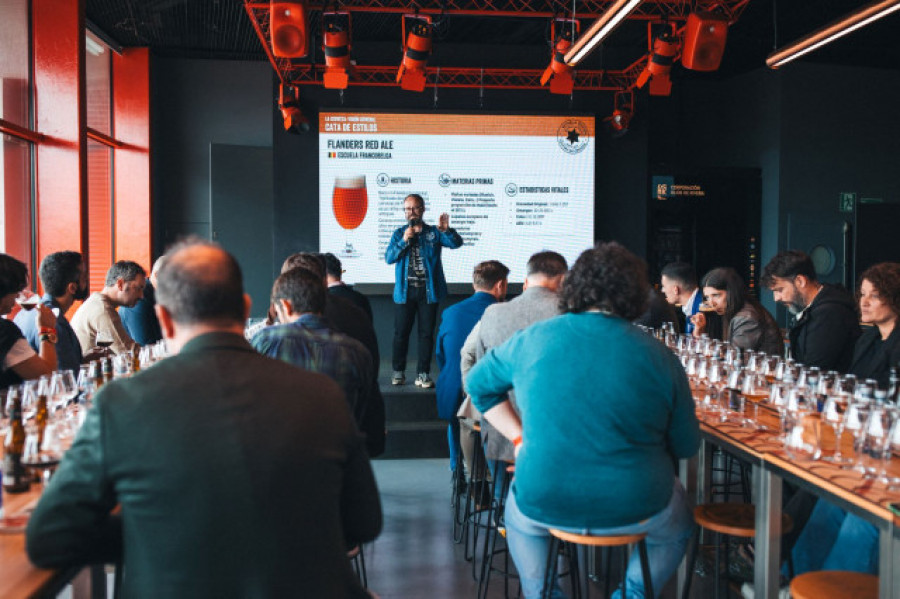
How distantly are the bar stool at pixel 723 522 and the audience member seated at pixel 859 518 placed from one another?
186mm

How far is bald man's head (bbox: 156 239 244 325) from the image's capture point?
5.13ft

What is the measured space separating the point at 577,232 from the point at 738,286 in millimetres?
4127

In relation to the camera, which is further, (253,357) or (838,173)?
(838,173)

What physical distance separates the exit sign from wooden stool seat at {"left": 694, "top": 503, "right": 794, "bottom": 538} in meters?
8.03

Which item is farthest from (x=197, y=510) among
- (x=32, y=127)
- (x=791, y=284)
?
(x=32, y=127)

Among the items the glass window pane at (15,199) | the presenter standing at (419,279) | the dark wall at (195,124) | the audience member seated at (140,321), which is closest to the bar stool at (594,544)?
the audience member seated at (140,321)

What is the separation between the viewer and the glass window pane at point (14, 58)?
22.4 ft

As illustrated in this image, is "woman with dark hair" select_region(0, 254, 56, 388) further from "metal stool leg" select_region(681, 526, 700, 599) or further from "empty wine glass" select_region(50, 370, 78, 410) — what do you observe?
"metal stool leg" select_region(681, 526, 700, 599)

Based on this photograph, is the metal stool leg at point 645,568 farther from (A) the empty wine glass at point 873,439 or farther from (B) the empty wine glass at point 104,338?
(B) the empty wine glass at point 104,338

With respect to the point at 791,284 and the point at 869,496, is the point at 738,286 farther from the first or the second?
the point at 869,496

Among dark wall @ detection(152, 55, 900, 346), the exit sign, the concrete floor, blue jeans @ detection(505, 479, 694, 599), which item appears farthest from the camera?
the exit sign

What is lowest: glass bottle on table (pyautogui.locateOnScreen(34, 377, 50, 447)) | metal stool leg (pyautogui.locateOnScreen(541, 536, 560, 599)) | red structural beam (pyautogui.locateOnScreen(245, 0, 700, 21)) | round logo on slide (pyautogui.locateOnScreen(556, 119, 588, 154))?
metal stool leg (pyautogui.locateOnScreen(541, 536, 560, 599))

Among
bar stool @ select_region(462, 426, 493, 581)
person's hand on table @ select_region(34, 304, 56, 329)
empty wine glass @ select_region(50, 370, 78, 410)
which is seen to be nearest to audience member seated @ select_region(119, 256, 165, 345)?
person's hand on table @ select_region(34, 304, 56, 329)

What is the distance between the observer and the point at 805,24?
349 inches
